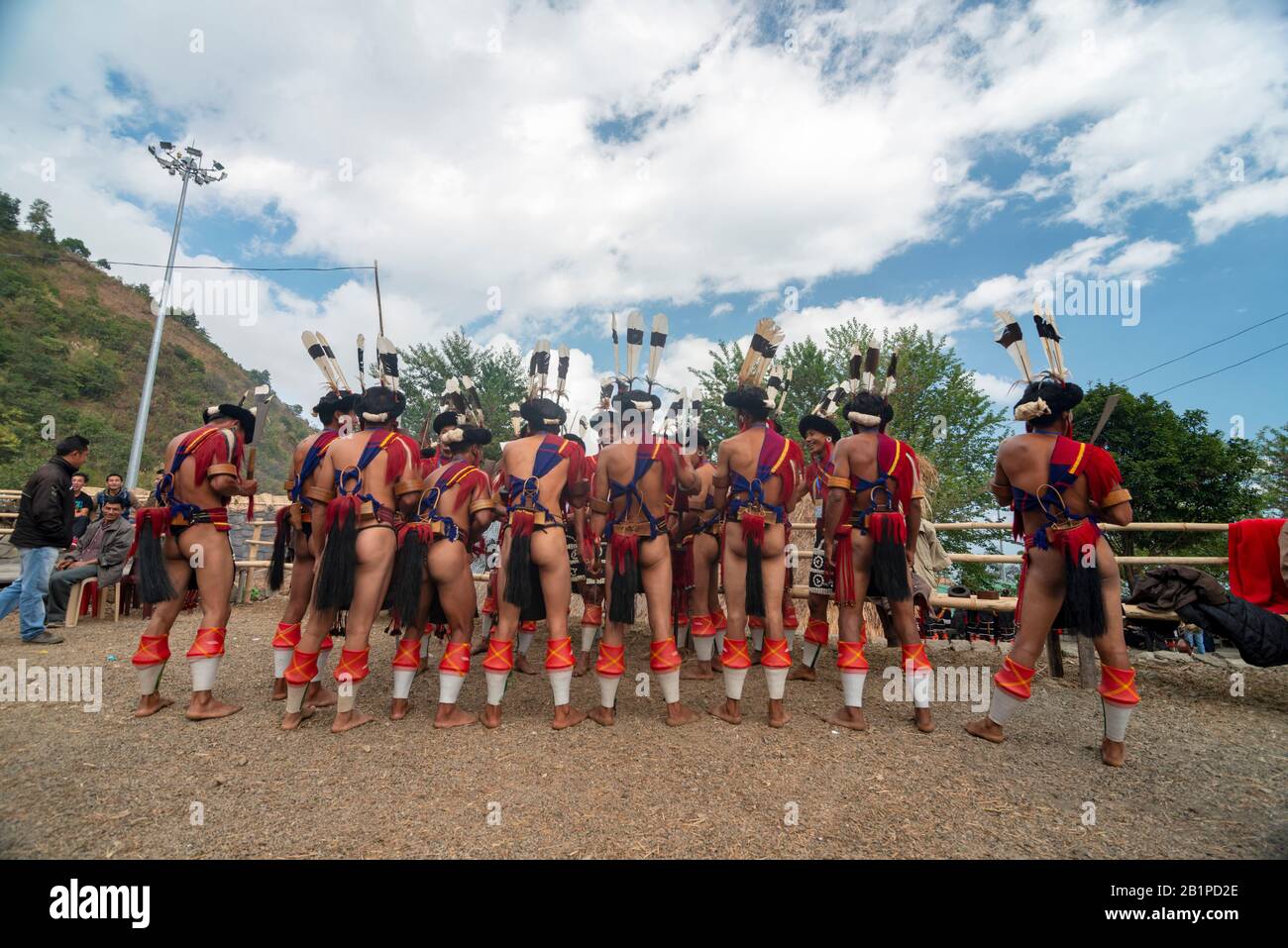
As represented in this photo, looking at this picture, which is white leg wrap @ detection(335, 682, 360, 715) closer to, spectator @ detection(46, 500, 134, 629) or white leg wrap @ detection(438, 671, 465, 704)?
white leg wrap @ detection(438, 671, 465, 704)

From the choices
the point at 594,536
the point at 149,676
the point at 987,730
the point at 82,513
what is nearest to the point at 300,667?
the point at 149,676

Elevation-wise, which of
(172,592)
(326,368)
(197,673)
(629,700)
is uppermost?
(326,368)

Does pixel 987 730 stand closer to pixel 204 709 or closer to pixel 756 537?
pixel 756 537

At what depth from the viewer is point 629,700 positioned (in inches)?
175

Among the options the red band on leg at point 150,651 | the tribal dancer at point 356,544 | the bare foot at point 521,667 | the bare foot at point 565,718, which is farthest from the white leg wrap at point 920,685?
the red band on leg at point 150,651

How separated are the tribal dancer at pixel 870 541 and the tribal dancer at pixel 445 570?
8.43ft

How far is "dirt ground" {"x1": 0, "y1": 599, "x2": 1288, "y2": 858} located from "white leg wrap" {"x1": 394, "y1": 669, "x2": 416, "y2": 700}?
186 mm

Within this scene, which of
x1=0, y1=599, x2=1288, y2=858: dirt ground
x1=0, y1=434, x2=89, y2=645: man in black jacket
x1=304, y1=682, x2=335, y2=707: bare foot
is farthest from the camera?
x1=0, y1=434, x2=89, y2=645: man in black jacket

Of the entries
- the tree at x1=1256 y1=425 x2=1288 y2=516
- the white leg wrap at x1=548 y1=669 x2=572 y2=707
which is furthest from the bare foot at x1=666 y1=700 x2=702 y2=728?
the tree at x1=1256 y1=425 x2=1288 y2=516

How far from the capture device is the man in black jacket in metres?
6.18

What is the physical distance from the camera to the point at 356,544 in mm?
3738
